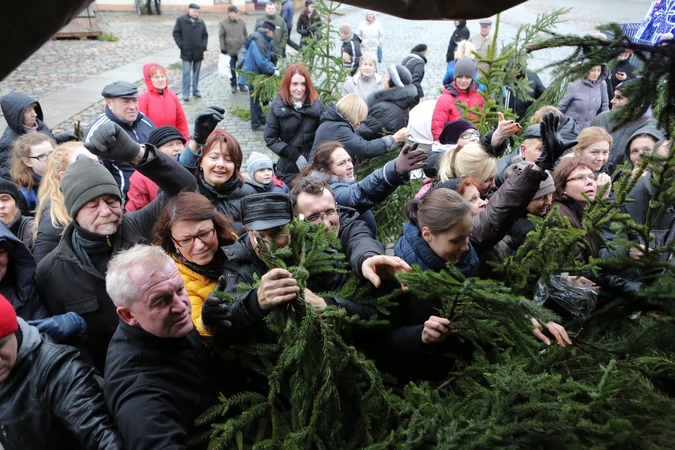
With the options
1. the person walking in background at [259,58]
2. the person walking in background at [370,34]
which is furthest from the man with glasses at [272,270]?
the person walking in background at [370,34]

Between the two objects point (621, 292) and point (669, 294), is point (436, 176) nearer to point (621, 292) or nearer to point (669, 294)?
A: point (621, 292)

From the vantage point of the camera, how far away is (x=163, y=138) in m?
4.86

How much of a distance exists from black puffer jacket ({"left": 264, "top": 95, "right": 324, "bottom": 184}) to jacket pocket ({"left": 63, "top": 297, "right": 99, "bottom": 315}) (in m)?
3.70

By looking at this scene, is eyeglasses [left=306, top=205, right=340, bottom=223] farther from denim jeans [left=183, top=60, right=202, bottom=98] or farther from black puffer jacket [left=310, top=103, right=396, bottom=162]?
denim jeans [left=183, top=60, right=202, bottom=98]

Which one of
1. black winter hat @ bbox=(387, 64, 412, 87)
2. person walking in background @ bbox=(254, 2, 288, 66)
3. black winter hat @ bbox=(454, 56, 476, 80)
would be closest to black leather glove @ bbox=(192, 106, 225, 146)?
black winter hat @ bbox=(387, 64, 412, 87)

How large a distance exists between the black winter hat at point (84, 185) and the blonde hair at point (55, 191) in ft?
1.10

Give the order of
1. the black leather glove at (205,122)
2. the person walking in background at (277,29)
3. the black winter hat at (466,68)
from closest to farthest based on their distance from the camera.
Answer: the black leather glove at (205,122)
the black winter hat at (466,68)
the person walking in background at (277,29)

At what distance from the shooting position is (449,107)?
659cm

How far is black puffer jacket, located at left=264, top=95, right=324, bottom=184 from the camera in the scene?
6.70 m

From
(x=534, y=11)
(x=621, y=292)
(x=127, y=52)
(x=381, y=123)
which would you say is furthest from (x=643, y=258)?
(x=534, y=11)

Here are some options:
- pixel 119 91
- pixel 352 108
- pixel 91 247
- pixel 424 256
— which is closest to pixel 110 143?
pixel 91 247

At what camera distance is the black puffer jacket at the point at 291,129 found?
22.0ft

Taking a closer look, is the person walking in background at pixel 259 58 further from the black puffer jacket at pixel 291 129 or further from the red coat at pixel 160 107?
the black puffer jacket at pixel 291 129

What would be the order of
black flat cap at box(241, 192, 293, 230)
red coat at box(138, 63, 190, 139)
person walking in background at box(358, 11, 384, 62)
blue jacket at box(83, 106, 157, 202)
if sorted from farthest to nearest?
person walking in background at box(358, 11, 384, 62) → red coat at box(138, 63, 190, 139) → blue jacket at box(83, 106, 157, 202) → black flat cap at box(241, 192, 293, 230)
